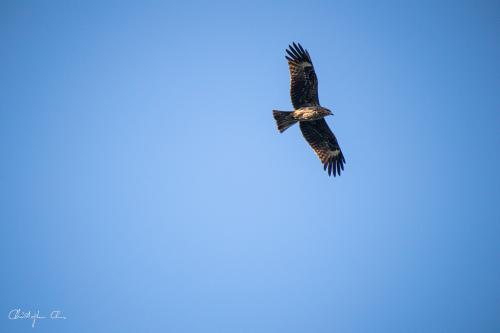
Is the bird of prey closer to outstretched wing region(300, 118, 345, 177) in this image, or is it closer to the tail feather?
the tail feather

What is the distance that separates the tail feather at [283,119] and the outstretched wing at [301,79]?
1.18ft

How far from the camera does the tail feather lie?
39.6ft

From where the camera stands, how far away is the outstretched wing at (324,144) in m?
13.0

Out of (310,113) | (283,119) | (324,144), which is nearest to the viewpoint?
(310,113)

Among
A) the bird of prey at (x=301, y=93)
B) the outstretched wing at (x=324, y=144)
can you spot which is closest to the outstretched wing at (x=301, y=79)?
the bird of prey at (x=301, y=93)

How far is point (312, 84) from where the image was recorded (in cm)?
1191

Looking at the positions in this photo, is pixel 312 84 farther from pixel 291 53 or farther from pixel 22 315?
pixel 22 315

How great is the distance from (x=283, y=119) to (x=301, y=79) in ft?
4.08

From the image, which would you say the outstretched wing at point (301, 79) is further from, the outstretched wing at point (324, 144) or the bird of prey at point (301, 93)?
the outstretched wing at point (324, 144)

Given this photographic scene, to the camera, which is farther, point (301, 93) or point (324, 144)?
point (324, 144)

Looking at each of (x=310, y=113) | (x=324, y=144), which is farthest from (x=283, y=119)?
(x=324, y=144)

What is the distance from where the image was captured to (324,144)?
529 inches

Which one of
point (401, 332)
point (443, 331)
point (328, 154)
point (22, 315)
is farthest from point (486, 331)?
point (22, 315)

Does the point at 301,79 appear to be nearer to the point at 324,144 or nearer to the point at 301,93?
the point at 301,93
